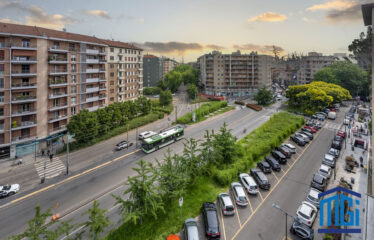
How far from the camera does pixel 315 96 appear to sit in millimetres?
60406

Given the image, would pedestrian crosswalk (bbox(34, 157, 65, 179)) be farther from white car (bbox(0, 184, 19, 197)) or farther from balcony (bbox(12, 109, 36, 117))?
balcony (bbox(12, 109, 36, 117))

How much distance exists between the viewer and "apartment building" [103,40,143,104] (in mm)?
57938

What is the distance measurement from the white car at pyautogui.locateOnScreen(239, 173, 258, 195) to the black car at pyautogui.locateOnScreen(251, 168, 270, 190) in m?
1.08

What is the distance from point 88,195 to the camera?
86.4 ft

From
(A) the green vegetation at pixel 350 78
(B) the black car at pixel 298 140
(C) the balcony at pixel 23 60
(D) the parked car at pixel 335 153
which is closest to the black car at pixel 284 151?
(B) the black car at pixel 298 140

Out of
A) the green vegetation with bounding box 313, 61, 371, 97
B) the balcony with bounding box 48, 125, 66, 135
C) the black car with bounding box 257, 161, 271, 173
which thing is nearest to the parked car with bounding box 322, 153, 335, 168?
the black car with bounding box 257, 161, 271, 173

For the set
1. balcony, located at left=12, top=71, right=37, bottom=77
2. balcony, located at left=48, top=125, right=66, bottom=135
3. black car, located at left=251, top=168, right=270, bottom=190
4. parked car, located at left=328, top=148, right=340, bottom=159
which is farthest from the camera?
balcony, located at left=48, top=125, right=66, bottom=135

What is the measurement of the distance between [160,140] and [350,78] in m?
87.3

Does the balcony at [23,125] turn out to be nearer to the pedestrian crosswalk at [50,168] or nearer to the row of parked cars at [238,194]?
the pedestrian crosswalk at [50,168]

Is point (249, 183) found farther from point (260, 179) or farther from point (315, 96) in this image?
point (315, 96)

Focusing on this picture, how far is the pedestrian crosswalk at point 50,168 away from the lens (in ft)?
105

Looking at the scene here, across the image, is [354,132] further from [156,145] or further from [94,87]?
[94,87]

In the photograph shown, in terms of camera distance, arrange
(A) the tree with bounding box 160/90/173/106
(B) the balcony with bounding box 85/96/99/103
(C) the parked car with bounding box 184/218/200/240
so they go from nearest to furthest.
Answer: (C) the parked car with bounding box 184/218/200/240 → (B) the balcony with bounding box 85/96/99/103 → (A) the tree with bounding box 160/90/173/106

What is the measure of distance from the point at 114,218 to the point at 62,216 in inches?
243
